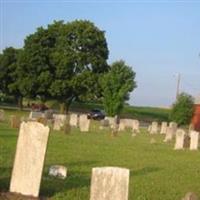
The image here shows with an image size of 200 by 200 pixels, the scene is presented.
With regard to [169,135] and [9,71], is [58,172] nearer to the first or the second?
[169,135]

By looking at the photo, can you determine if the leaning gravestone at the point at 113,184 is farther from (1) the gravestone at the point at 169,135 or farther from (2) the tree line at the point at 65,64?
(2) the tree line at the point at 65,64

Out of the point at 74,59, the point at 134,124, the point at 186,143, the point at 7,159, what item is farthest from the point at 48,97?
the point at 7,159

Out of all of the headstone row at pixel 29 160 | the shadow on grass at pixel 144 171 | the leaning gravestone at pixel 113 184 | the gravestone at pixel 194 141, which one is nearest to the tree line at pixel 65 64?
the gravestone at pixel 194 141

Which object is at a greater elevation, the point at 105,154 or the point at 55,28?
the point at 55,28

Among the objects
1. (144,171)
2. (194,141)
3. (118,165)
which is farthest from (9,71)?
(144,171)

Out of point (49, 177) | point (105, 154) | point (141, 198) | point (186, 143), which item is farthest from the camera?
point (186, 143)

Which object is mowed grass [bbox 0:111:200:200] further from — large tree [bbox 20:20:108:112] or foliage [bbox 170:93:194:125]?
large tree [bbox 20:20:108:112]

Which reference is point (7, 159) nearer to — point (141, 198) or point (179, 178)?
point (179, 178)

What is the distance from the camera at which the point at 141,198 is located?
12297 mm

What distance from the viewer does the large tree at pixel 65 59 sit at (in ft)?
233

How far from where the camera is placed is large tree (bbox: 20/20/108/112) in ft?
233

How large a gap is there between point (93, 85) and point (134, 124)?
23.1m

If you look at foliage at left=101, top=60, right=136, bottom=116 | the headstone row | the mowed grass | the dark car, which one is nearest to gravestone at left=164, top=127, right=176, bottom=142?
the mowed grass

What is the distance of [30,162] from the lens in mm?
11477
